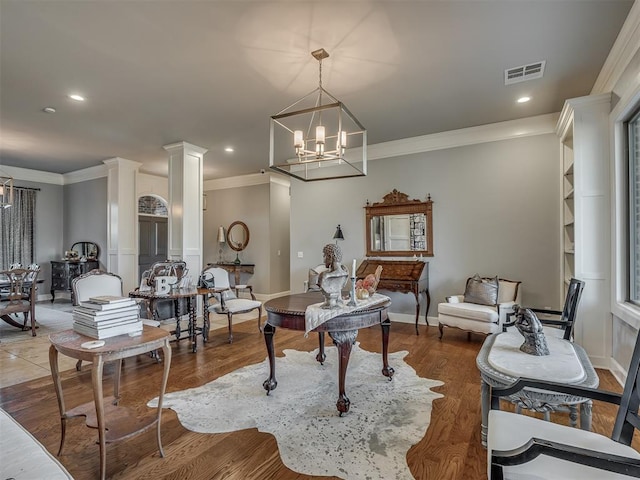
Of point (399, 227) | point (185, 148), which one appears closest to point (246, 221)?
point (185, 148)

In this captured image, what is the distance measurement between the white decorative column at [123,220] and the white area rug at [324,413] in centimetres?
468

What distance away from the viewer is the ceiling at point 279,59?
93.9 inches

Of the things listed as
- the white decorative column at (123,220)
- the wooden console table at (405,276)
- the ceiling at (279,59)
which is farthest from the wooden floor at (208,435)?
the white decorative column at (123,220)

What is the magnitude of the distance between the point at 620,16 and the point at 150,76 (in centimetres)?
400

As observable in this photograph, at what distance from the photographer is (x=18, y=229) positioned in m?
7.05

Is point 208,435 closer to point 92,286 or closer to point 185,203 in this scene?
point 92,286

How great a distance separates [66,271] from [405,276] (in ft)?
23.1

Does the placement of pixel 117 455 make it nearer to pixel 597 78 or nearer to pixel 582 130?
pixel 582 130

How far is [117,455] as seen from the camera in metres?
1.94

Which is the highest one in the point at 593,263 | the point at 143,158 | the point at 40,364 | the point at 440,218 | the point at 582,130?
the point at 143,158

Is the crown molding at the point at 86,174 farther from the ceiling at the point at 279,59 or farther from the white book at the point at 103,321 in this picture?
the white book at the point at 103,321

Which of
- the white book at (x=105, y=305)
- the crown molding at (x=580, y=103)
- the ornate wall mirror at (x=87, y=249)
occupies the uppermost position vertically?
the crown molding at (x=580, y=103)

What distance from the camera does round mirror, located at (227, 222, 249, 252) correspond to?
25.9ft

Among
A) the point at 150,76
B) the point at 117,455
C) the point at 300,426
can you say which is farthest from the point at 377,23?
the point at 117,455
